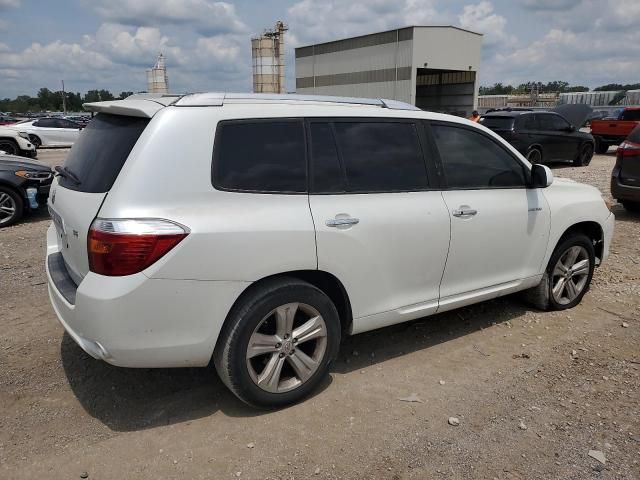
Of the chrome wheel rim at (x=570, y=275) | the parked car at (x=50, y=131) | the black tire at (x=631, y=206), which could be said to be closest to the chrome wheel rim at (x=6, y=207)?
the chrome wheel rim at (x=570, y=275)

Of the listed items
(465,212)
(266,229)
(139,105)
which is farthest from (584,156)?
(139,105)

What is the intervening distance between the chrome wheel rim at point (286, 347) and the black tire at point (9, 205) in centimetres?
649

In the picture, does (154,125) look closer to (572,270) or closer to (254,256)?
(254,256)

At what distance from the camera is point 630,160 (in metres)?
8.09

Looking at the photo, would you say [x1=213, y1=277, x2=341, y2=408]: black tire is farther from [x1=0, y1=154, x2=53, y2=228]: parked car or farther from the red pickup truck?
the red pickup truck

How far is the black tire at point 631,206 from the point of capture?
8812 millimetres

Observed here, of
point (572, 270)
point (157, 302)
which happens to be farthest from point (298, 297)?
point (572, 270)

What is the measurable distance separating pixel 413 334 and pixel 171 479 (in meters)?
2.28

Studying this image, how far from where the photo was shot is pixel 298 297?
299 centimetres

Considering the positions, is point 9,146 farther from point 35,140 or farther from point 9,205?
point 9,205

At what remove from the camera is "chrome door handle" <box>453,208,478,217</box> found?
A: 11.9ft

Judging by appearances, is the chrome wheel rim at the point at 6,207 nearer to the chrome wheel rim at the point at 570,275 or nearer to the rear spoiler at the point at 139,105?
the rear spoiler at the point at 139,105

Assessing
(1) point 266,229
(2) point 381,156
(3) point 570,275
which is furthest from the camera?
(3) point 570,275

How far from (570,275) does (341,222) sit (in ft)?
8.65
